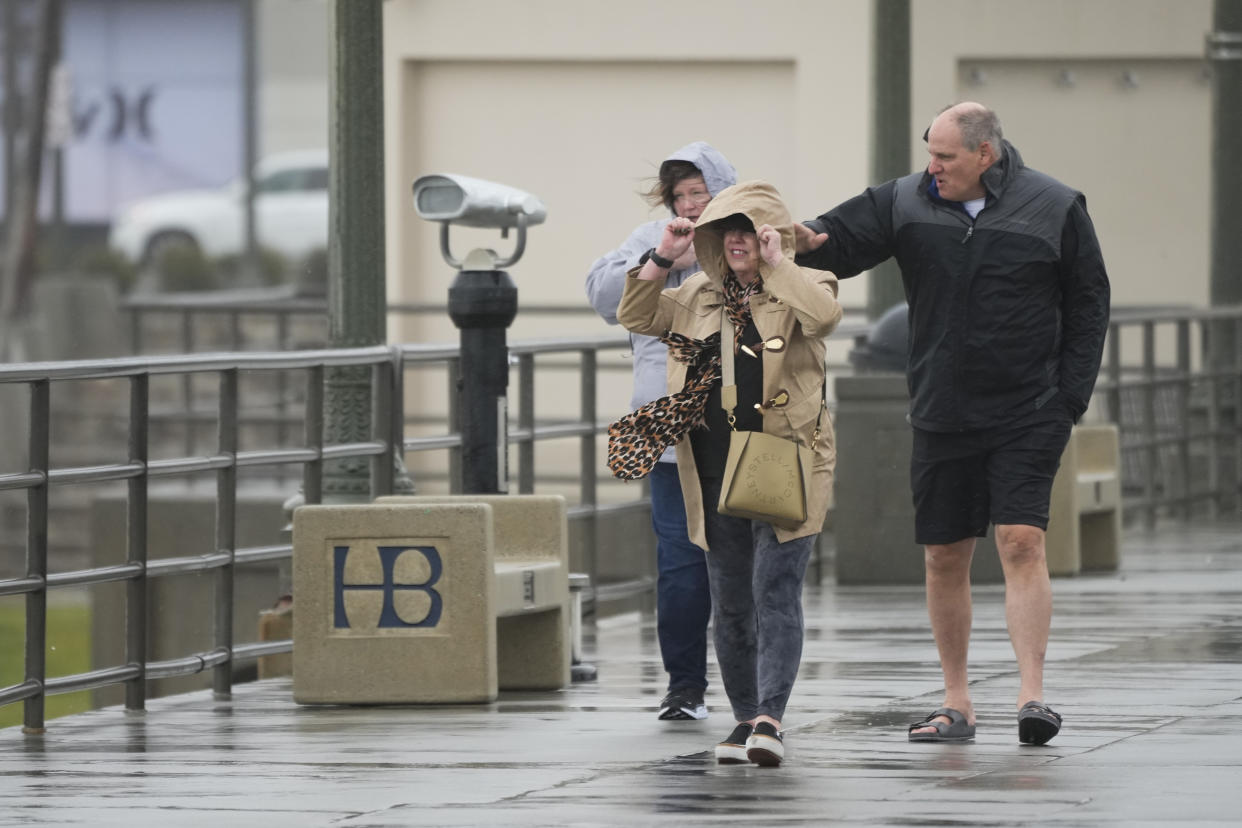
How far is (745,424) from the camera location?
7801mm

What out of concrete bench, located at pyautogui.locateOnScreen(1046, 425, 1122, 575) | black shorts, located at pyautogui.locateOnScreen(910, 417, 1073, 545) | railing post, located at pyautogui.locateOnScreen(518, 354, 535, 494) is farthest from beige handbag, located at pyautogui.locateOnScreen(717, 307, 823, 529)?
concrete bench, located at pyautogui.locateOnScreen(1046, 425, 1122, 575)

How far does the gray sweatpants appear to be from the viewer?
25.4 ft

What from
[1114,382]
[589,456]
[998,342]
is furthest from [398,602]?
[1114,382]

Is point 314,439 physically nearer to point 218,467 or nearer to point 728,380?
point 218,467

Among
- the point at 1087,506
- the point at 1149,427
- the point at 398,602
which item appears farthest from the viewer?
the point at 1149,427

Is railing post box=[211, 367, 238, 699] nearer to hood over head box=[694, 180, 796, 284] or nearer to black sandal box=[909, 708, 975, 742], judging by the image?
hood over head box=[694, 180, 796, 284]

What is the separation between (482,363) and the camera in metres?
9.89

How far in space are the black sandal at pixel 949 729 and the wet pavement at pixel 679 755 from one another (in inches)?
2.9

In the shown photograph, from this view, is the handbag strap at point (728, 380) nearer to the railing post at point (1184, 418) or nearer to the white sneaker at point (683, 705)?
the white sneaker at point (683, 705)

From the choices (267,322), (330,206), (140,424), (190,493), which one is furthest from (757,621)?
(267,322)

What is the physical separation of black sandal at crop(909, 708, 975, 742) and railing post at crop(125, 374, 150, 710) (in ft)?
9.28

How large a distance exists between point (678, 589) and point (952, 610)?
102cm

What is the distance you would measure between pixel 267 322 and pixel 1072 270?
23.3m

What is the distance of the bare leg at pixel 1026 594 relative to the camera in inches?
313
